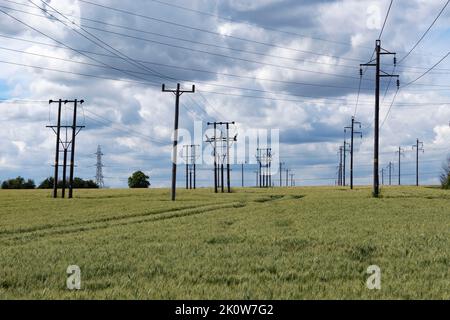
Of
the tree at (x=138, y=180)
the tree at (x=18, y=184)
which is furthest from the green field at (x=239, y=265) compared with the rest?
the tree at (x=138, y=180)

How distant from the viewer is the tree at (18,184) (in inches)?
6713

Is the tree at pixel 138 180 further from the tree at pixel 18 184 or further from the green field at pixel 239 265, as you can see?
the green field at pixel 239 265

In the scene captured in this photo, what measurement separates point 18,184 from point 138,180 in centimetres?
3820

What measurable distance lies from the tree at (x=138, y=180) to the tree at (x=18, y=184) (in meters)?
32.5

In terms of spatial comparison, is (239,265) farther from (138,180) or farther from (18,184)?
(138,180)

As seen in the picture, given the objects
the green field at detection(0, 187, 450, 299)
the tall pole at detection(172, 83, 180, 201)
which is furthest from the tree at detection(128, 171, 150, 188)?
the green field at detection(0, 187, 450, 299)

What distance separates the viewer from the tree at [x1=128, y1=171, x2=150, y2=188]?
19425 cm

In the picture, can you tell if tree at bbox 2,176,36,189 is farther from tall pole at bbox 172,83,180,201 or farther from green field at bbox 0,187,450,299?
green field at bbox 0,187,450,299

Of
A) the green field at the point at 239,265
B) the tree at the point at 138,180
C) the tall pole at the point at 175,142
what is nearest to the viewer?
the green field at the point at 239,265

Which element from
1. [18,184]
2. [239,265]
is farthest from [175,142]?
[18,184]

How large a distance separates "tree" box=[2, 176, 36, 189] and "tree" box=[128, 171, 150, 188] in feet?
107

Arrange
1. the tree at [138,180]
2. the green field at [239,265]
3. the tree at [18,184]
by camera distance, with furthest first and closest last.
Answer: the tree at [138,180] → the tree at [18,184] → the green field at [239,265]

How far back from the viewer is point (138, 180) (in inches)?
7648
